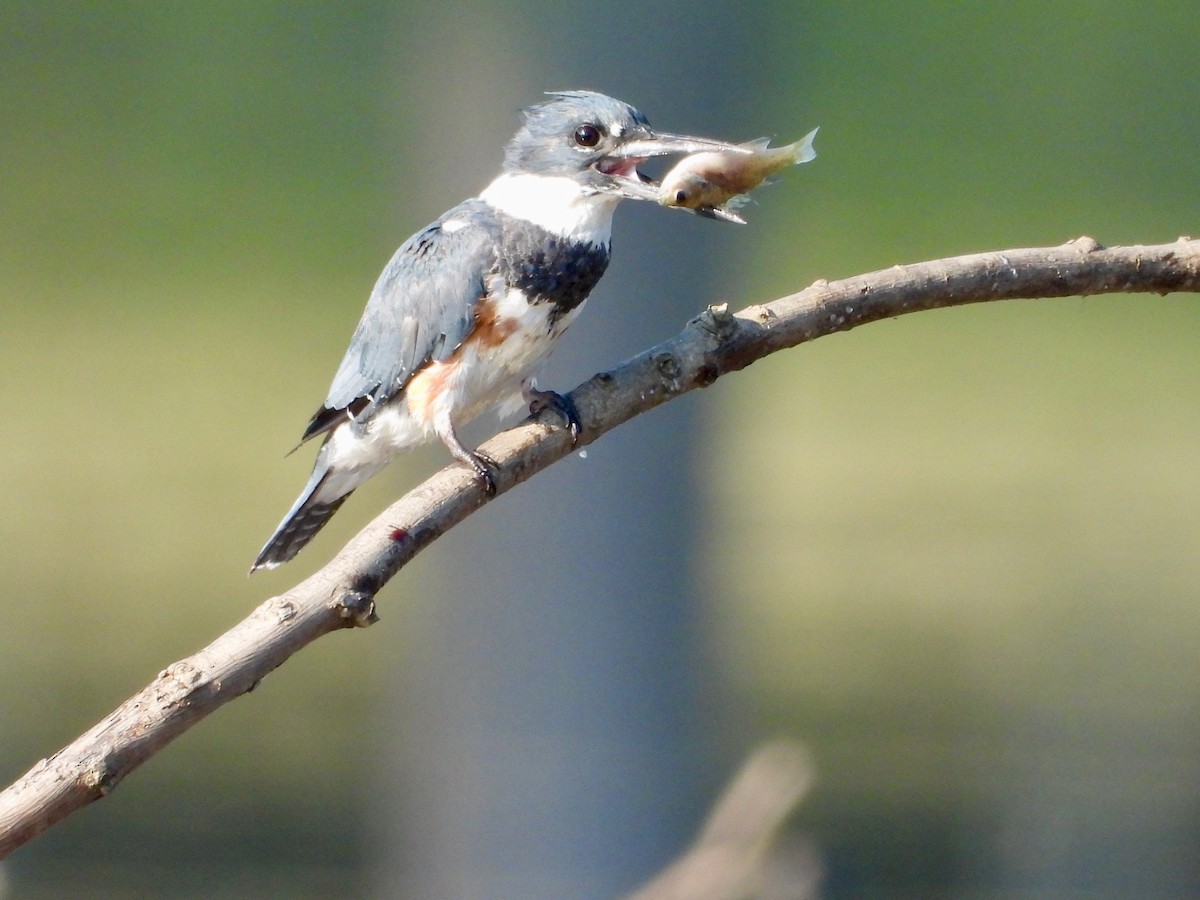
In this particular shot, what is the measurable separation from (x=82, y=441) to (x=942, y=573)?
2.31 meters

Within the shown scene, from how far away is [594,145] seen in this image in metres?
0.96

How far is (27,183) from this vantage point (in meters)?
3.29

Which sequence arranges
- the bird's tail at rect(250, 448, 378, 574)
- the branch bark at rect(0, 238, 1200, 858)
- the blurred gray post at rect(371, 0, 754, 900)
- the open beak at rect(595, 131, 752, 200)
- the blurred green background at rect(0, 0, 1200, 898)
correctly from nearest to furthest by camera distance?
the branch bark at rect(0, 238, 1200, 858) < the open beak at rect(595, 131, 752, 200) < the bird's tail at rect(250, 448, 378, 574) < the blurred gray post at rect(371, 0, 754, 900) < the blurred green background at rect(0, 0, 1200, 898)

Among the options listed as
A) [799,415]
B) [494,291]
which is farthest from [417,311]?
[799,415]

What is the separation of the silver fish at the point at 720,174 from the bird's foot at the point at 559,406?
0.44ft

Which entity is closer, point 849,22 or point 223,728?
point 223,728

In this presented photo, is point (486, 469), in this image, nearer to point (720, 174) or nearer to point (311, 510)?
point (720, 174)

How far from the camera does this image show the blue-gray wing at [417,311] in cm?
93

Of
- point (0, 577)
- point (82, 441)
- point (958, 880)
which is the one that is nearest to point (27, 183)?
point (82, 441)

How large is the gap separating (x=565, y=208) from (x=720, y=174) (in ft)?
0.57

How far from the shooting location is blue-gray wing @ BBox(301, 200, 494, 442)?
3.06 feet

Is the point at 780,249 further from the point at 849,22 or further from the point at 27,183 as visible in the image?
the point at 27,183

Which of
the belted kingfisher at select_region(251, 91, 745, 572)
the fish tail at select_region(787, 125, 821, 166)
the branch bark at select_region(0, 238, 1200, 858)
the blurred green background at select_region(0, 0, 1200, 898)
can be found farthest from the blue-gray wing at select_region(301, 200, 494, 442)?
the blurred green background at select_region(0, 0, 1200, 898)

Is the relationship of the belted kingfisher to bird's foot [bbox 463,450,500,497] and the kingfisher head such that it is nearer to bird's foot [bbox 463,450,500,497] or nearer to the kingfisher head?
the kingfisher head
